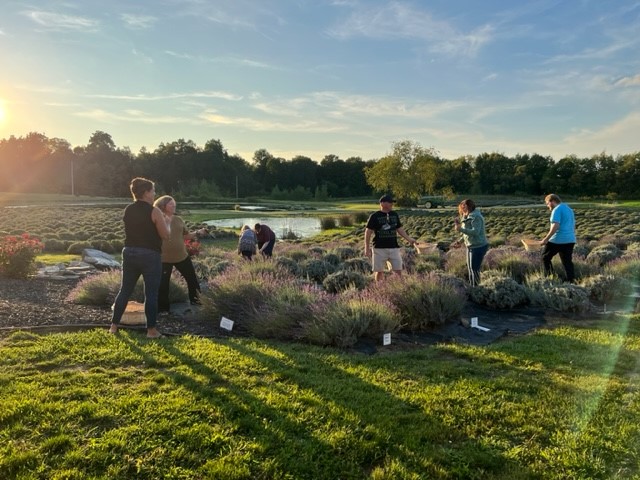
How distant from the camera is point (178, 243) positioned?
Answer: 703 centimetres

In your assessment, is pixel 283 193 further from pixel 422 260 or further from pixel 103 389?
pixel 103 389

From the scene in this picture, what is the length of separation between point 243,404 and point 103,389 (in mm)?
1180

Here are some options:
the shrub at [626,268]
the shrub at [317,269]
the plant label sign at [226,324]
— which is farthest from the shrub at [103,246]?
the shrub at [626,268]

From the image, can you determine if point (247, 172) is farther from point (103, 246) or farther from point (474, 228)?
point (474, 228)

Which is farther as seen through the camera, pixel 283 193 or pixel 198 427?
pixel 283 193

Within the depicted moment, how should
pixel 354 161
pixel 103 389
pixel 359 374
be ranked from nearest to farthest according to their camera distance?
pixel 103 389 → pixel 359 374 → pixel 354 161

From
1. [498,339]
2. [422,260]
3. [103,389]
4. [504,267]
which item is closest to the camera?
[103,389]

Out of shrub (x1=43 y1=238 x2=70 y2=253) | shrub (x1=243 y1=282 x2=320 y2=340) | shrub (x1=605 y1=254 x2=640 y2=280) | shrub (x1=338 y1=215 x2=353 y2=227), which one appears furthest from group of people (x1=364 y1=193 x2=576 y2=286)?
shrub (x1=338 y1=215 x2=353 y2=227)

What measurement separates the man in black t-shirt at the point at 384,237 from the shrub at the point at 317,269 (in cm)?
216

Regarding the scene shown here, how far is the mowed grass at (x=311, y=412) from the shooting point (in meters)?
2.96

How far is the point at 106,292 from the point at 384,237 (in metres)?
4.37

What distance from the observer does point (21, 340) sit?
5.32 m

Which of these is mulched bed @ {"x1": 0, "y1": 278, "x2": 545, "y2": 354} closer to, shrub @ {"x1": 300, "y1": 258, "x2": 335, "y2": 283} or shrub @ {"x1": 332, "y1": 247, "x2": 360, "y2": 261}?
shrub @ {"x1": 300, "y1": 258, "x2": 335, "y2": 283}

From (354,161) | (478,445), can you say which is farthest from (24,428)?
(354,161)
